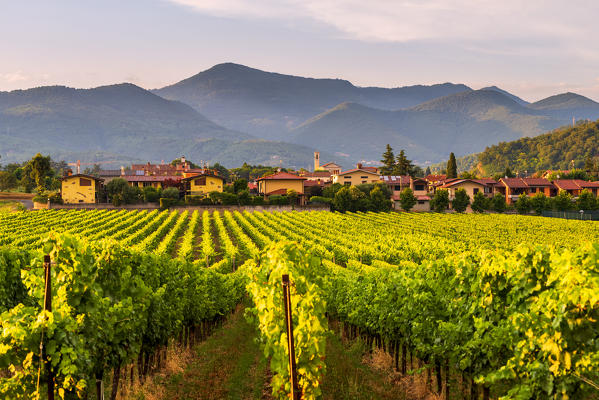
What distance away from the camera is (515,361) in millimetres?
9172

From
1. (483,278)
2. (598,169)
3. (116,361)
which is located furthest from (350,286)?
(598,169)

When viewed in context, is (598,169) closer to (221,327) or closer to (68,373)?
(221,327)

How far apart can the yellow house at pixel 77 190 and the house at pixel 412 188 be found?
2333 inches

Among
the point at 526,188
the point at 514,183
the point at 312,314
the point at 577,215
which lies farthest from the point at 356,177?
the point at 312,314

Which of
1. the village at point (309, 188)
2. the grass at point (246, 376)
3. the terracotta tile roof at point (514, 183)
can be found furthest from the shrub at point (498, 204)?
the grass at point (246, 376)

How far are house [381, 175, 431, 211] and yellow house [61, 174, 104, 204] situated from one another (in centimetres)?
5927

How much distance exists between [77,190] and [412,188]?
68.6 m

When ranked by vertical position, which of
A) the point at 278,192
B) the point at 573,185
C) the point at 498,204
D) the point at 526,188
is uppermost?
the point at 573,185

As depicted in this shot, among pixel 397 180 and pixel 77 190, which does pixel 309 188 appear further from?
pixel 77 190

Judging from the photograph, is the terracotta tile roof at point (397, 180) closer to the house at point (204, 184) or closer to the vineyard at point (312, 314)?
the house at point (204, 184)

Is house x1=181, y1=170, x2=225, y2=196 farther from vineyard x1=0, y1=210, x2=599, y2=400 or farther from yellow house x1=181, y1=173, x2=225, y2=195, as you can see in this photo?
vineyard x1=0, y1=210, x2=599, y2=400

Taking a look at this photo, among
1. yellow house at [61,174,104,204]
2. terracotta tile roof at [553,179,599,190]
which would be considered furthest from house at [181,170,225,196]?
terracotta tile roof at [553,179,599,190]

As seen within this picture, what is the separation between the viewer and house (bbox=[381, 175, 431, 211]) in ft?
331

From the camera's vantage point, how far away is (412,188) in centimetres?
10744
